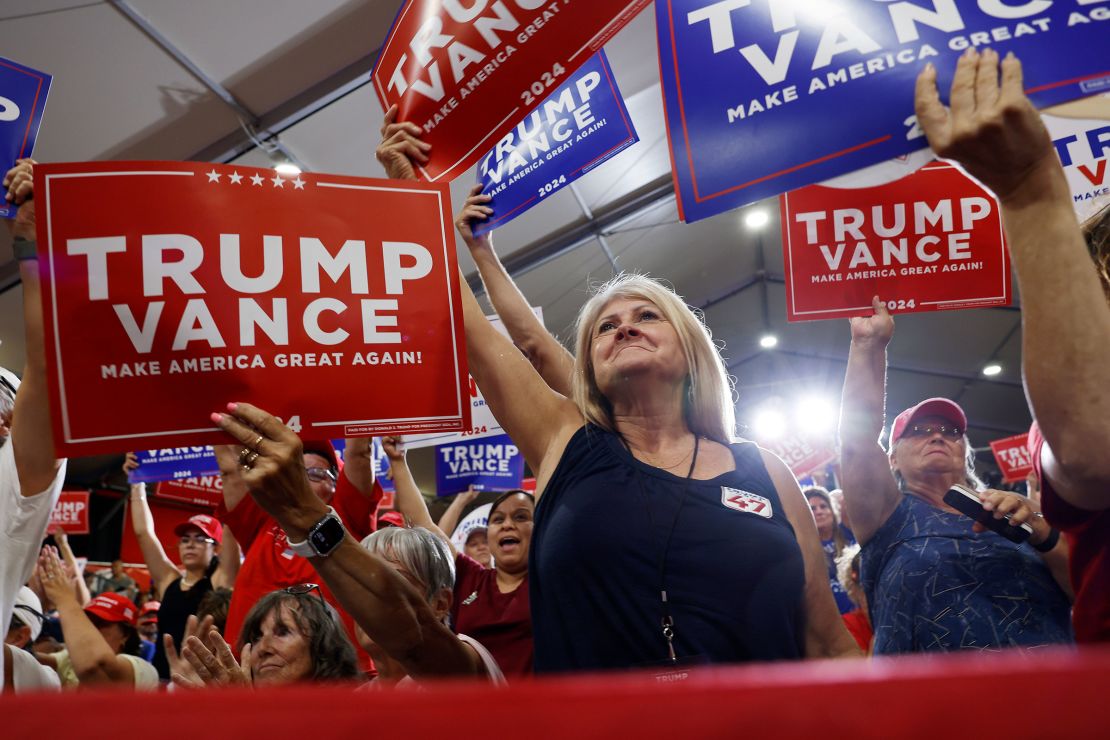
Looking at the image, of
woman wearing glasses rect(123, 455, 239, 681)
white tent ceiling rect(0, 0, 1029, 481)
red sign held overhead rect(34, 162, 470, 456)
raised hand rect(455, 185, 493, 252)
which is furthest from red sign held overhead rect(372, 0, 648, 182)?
white tent ceiling rect(0, 0, 1029, 481)

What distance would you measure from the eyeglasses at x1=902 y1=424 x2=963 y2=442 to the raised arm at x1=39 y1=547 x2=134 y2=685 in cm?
292

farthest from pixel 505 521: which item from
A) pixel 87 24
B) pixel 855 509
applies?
pixel 87 24

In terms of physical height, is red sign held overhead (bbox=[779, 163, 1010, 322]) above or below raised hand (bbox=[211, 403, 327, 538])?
above

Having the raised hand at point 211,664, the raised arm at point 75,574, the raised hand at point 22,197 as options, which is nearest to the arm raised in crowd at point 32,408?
the raised hand at point 22,197

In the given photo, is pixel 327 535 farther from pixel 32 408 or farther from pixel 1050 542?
pixel 1050 542

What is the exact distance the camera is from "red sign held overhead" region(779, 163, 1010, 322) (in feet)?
8.67

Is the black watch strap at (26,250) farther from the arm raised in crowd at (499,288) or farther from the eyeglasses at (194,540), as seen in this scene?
the eyeglasses at (194,540)

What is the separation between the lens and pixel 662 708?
0.37 metres

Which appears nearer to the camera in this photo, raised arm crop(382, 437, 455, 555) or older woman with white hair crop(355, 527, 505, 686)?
older woman with white hair crop(355, 527, 505, 686)

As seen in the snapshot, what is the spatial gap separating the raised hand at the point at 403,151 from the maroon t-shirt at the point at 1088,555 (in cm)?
146

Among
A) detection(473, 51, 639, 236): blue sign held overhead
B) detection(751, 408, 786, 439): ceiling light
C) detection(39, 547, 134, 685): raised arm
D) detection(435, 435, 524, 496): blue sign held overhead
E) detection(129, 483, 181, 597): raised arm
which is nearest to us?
detection(473, 51, 639, 236): blue sign held overhead

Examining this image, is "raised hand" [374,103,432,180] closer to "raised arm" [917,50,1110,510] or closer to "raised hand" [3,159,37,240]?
"raised hand" [3,159,37,240]

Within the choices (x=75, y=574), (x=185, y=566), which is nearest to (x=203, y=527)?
(x=185, y=566)

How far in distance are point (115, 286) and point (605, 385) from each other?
989mm
